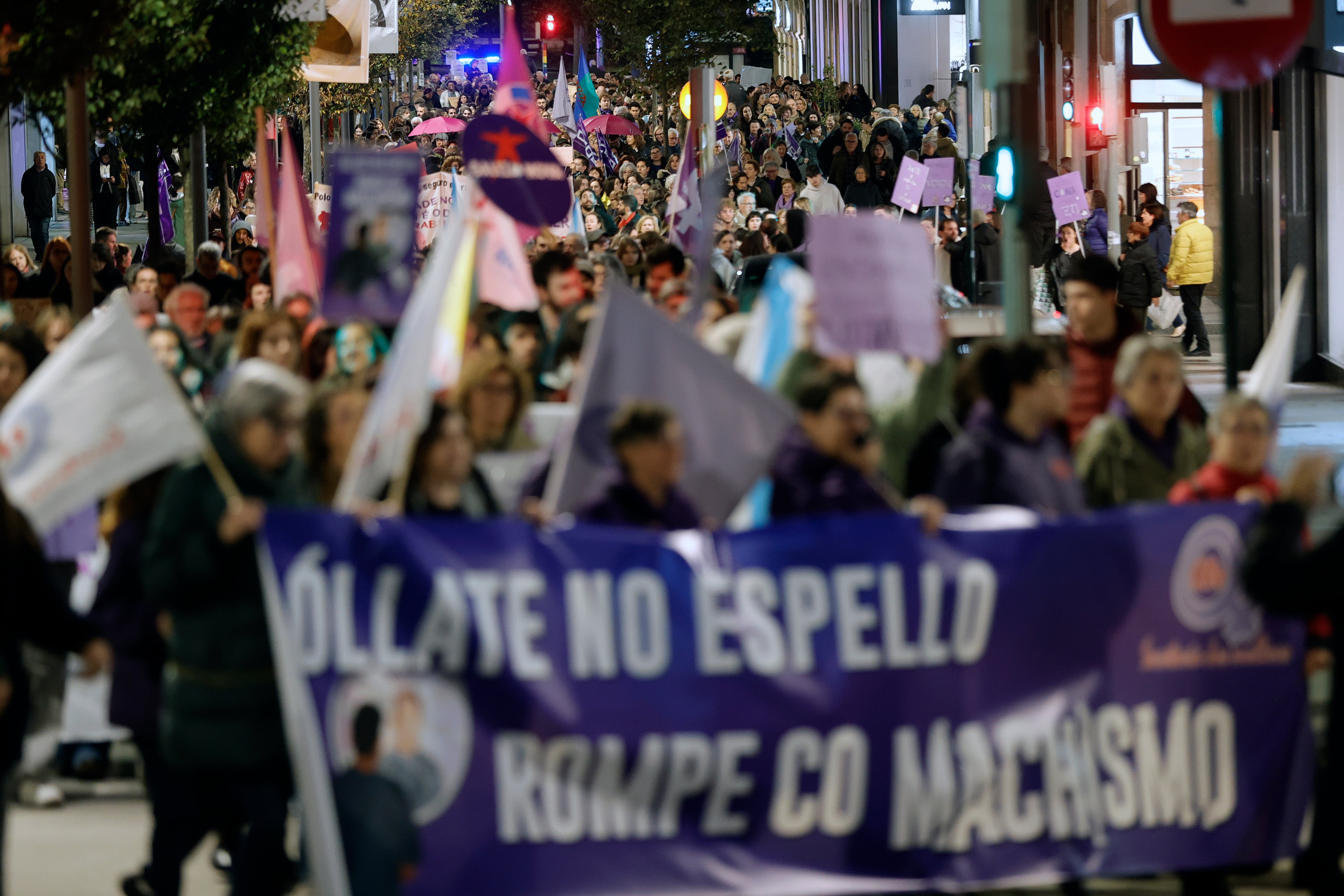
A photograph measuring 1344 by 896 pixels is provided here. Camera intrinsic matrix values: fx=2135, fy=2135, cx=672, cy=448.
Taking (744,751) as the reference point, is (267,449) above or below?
above

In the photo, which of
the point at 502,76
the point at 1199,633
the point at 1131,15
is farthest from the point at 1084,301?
the point at 1131,15

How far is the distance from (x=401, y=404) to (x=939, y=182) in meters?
20.3

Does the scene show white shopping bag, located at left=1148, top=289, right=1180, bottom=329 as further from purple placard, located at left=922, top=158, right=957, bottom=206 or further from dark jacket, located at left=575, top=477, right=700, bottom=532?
dark jacket, located at left=575, top=477, right=700, bottom=532

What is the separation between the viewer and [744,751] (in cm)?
570

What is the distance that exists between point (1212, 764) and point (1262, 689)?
0.27 meters

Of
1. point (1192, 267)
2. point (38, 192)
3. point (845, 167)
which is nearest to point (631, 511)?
point (1192, 267)

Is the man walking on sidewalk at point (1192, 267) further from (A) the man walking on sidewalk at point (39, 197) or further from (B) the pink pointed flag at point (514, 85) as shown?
(A) the man walking on sidewalk at point (39, 197)

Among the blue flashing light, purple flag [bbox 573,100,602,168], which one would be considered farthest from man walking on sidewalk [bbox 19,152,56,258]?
the blue flashing light

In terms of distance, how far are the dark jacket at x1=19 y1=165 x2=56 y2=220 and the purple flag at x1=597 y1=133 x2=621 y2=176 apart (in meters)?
16.8

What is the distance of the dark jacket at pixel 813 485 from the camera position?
6.03m

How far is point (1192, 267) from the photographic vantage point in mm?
23797

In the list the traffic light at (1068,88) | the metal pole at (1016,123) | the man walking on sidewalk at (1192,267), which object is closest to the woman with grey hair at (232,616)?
the metal pole at (1016,123)

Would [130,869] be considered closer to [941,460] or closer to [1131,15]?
[941,460]

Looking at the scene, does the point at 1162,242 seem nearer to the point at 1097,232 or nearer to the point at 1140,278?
the point at 1097,232
